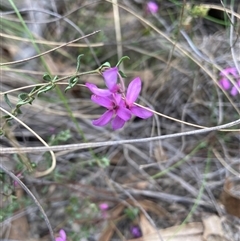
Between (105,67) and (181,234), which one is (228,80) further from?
(105,67)

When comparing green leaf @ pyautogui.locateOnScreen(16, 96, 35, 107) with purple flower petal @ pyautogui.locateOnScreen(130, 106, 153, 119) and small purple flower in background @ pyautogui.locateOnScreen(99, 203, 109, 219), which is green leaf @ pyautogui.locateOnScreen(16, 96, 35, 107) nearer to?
purple flower petal @ pyautogui.locateOnScreen(130, 106, 153, 119)

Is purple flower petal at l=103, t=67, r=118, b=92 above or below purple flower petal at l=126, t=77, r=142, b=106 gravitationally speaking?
above

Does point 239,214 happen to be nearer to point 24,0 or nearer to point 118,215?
point 118,215

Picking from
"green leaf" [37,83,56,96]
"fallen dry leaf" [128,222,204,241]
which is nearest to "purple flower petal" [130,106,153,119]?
"green leaf" [37,83,56,96]

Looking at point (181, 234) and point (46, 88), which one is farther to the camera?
point (181, 234)

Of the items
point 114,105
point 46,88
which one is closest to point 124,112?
point 114,105

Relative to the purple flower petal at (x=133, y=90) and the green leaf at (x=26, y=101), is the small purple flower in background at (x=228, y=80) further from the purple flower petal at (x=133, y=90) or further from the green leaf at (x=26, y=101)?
the green leaf at (x=26, y=101)

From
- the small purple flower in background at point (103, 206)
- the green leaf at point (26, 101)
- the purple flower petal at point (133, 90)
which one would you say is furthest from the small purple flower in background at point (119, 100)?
the small purple flower in background at point (103, 206)

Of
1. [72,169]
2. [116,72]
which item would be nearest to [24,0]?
[72,169]
